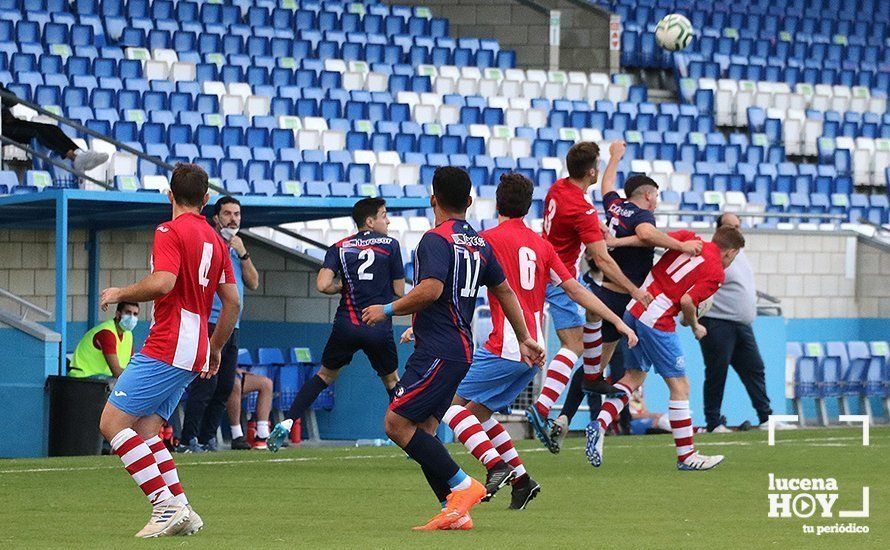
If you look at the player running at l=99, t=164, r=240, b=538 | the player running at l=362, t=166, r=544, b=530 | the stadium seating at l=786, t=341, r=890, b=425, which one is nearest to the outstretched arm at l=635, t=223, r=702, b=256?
the player running at l=362, t=166, r=544, b=530

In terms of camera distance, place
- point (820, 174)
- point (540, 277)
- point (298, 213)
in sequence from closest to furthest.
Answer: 1. point (540, 277)
2. point (298, 213)
3. point (820, 174)

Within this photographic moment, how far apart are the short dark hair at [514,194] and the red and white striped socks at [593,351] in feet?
8.70

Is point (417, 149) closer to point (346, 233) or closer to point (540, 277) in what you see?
point (346, 233)

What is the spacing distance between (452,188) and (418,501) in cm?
233

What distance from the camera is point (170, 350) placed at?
311 inches

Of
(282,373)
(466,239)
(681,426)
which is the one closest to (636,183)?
(681,426)

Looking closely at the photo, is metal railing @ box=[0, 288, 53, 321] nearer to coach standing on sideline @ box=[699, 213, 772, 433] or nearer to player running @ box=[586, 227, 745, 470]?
player running @ box=[586, 227, 745, 470]

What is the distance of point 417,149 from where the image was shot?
23.9m

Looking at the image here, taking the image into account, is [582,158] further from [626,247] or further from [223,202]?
[223,202]

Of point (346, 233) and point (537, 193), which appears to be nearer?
point (346, 233)

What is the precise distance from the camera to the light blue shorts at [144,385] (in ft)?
25.9

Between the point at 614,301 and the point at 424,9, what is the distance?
18054 millimetres

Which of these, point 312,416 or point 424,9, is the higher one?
point 424,9

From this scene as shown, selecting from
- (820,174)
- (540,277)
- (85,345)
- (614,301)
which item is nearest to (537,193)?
(820,174)
